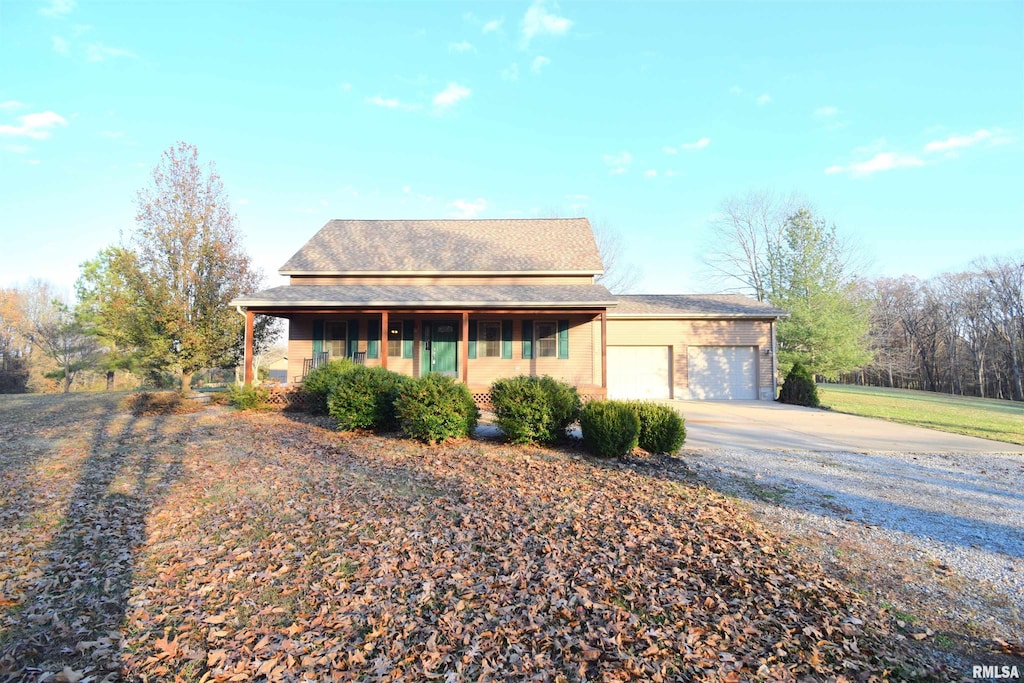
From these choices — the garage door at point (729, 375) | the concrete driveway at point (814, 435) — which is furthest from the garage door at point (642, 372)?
the concrete driveway at point (814, 435)

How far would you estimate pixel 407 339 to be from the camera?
15195mm

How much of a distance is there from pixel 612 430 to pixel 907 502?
3572mm

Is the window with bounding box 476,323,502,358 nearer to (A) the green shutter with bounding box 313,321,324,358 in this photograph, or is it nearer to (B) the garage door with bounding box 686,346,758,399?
(A) the green shutter with bounding box 313,321,324,358

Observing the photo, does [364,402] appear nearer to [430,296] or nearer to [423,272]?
[430,296]

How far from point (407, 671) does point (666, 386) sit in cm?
1609

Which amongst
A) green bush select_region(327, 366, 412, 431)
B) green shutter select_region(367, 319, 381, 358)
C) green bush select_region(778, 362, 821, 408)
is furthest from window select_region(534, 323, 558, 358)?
green bush select_region(778, 362, 821, 408)

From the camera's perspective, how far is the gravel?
12.6 ft

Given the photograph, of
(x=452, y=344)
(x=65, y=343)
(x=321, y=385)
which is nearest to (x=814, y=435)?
(x=452, y=344)

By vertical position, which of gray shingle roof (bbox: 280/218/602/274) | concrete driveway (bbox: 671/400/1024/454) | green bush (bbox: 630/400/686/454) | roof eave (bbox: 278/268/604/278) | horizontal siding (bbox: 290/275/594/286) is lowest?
concrete driveway (bbox: 671/400/1024/454)

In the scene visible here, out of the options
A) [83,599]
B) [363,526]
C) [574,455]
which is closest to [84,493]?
[83,599]

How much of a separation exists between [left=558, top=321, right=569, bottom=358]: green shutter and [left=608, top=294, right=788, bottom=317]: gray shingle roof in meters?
2.52

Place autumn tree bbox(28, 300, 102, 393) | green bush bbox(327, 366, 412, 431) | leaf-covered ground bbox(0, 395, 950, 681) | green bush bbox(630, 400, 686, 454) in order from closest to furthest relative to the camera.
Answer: leaf-covered ground bbox(0, 395, 950, 681)
green bush bbox(630, 400, 686, 454)
green bush bbox(327, 366, 412, 431)
autumn tree bbox(28, 300, 102, 393)

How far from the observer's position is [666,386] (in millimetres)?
17203

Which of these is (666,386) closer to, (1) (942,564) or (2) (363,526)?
(1) (942,564)
